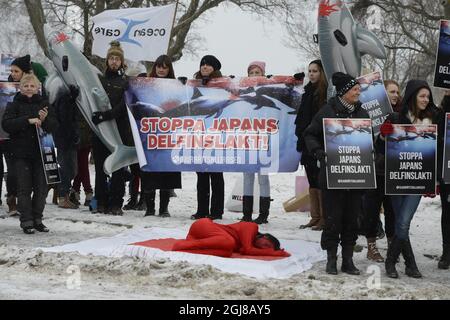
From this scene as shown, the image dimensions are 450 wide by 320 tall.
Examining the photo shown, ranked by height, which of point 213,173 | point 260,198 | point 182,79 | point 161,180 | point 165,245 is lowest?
point 165,245

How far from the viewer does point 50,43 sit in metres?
11.3

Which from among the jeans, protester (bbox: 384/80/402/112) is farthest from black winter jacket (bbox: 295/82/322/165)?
protester (bbox: 384/80/402/112)

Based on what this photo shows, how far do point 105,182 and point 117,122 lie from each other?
87cm

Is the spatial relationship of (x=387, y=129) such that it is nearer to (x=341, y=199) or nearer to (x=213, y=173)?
(x=341, y=199)

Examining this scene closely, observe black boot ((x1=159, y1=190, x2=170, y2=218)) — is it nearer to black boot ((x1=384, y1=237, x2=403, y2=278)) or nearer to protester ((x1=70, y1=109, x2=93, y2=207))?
protester ((x1=70, y1=109, x2=93, y2=207))


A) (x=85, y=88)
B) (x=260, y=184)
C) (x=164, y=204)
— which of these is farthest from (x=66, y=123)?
(x=260, y=184)

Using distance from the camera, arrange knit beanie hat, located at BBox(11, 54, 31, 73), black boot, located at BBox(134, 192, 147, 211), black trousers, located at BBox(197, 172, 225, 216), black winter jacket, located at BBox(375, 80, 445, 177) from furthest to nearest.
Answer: black boot, located at BBox(134, 192, 147, 211), black trousers, located at BBox(197, 172, 225, 216), knit beanie hat, located at BBox(11, 54, 31, 73), black winter jacket, located at BBox(375, 80, 445, 177)

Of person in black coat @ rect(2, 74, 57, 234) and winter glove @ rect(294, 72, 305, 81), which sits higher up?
winter glove @ rect(294, 72, 305, 81)

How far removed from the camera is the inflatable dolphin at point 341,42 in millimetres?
9430

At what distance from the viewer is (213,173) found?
10.4 metres

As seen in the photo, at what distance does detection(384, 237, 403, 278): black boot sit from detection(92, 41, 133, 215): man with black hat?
4.52 metres

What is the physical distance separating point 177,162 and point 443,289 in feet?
15.5

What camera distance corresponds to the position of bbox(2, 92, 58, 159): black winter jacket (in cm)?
905
